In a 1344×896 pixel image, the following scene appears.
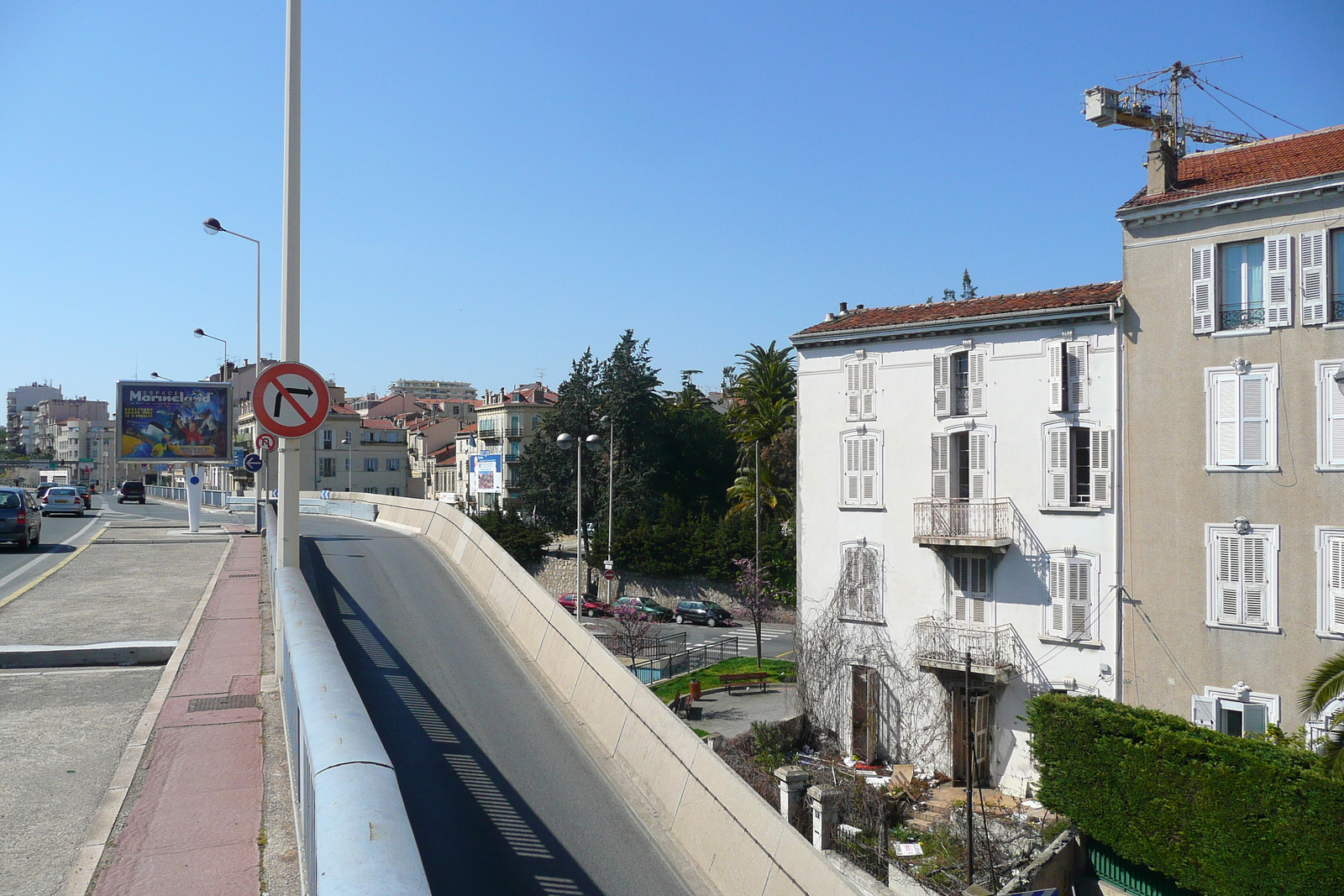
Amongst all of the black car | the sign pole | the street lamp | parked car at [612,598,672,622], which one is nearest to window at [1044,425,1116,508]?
the street lamp

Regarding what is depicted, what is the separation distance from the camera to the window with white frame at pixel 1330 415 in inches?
795

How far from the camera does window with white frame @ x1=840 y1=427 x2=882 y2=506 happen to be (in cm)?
2808

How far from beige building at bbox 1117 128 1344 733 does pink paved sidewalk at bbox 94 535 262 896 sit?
2085 centimetres

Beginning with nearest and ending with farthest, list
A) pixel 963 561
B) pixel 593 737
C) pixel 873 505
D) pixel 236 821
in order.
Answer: pixel 236 821 < pixel 593 737 < pixel 963 561 < pixel 873 505

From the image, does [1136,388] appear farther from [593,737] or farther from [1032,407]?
[593,737]

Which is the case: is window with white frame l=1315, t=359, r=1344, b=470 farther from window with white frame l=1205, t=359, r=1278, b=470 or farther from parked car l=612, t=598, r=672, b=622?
parked car l=612, t=598, r=672, b=622

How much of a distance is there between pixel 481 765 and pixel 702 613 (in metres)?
47.1

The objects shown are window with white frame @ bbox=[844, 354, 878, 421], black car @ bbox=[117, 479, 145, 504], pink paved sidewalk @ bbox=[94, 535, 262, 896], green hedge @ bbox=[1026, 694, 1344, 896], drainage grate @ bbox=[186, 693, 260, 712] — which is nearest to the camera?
pink paved sidewalk @ bbox=[94, 535, 262, 896]

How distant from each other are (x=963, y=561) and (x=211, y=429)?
88.7 ft

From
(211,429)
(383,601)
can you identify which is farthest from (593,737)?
(211,429)

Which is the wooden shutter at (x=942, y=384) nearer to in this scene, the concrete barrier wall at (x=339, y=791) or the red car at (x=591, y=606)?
the concrete barrier wall at (x=339, y=791)

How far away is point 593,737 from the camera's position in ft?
31.3

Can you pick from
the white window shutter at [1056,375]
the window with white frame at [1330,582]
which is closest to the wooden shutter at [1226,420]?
the window with white frame at [1330,582]

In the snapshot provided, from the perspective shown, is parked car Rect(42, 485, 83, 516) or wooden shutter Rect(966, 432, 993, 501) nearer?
wooden shutter Rect(966, 432, 993, 501)
